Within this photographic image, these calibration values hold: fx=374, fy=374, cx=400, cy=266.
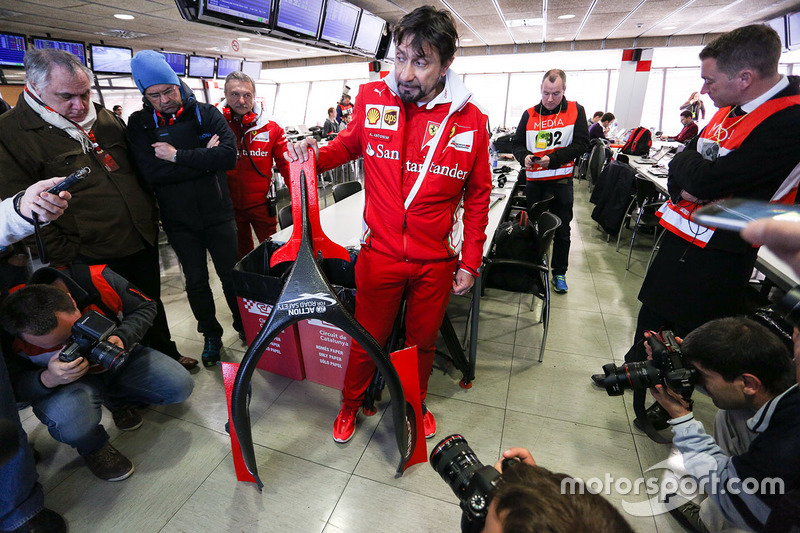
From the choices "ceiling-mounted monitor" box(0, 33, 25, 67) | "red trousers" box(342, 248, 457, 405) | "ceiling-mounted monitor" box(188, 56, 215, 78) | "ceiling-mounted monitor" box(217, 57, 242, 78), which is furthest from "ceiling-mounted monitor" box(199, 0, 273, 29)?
"ceiling-mounted monitor" box(217, 57, 242, 78)

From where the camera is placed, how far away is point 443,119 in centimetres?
132

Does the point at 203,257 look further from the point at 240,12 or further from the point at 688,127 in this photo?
the point at 688,127

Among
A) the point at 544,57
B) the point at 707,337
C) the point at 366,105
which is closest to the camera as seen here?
the point at 707,337

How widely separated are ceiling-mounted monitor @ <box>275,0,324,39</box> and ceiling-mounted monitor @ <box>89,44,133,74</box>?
4.80m

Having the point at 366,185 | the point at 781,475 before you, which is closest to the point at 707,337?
the point at 781,475

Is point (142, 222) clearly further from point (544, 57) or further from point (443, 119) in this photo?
point (544, 57)

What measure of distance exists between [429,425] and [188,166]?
1733mm

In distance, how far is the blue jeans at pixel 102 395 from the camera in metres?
1.44

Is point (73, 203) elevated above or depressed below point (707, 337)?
above

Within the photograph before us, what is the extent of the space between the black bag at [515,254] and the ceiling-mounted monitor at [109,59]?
7862 millimetres

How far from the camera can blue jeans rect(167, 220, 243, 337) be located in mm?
2053

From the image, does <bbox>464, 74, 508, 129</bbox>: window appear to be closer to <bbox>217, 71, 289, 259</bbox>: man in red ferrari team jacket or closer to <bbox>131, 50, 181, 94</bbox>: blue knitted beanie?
<bbox>217, 71, 289, 259</bbox>: man in red ferrari team jacket

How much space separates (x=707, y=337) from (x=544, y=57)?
11067 mm

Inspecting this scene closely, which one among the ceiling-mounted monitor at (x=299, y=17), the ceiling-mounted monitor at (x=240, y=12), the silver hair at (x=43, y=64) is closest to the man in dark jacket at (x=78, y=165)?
the silver hair at (x=43, y=64)
